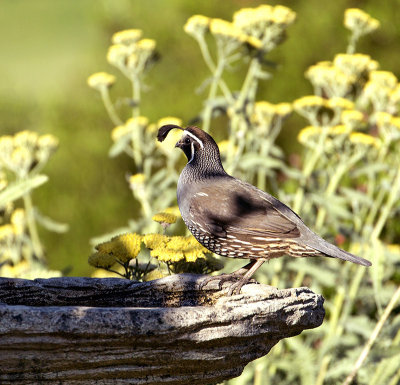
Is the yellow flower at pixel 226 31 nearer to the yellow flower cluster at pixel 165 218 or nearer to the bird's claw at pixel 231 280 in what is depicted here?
the yellow flower cluster at pixel 165 218

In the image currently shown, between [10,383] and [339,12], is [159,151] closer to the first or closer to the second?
[10,383]

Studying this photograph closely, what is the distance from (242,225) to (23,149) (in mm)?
1981

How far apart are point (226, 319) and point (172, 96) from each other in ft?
17.1

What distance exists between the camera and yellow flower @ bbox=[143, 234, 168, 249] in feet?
8.54

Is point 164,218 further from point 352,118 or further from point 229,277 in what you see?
point 352,118

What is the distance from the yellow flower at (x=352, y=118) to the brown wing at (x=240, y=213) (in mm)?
1451

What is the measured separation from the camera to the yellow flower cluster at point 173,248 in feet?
8.32

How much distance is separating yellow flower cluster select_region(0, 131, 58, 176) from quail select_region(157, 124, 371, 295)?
1653 mm

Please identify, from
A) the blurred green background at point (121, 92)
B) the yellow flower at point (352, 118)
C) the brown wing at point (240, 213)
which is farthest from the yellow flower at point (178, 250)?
the blurred green background at point (121, 92)

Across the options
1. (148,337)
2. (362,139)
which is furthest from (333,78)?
(148,337)

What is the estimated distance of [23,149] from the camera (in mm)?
4109

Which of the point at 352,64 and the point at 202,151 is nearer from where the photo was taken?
the point at 202,151

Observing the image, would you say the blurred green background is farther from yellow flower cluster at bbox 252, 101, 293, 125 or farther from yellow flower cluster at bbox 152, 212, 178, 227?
yellow flower cluster at bbox 152, 212, 178, 227

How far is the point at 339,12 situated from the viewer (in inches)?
303
